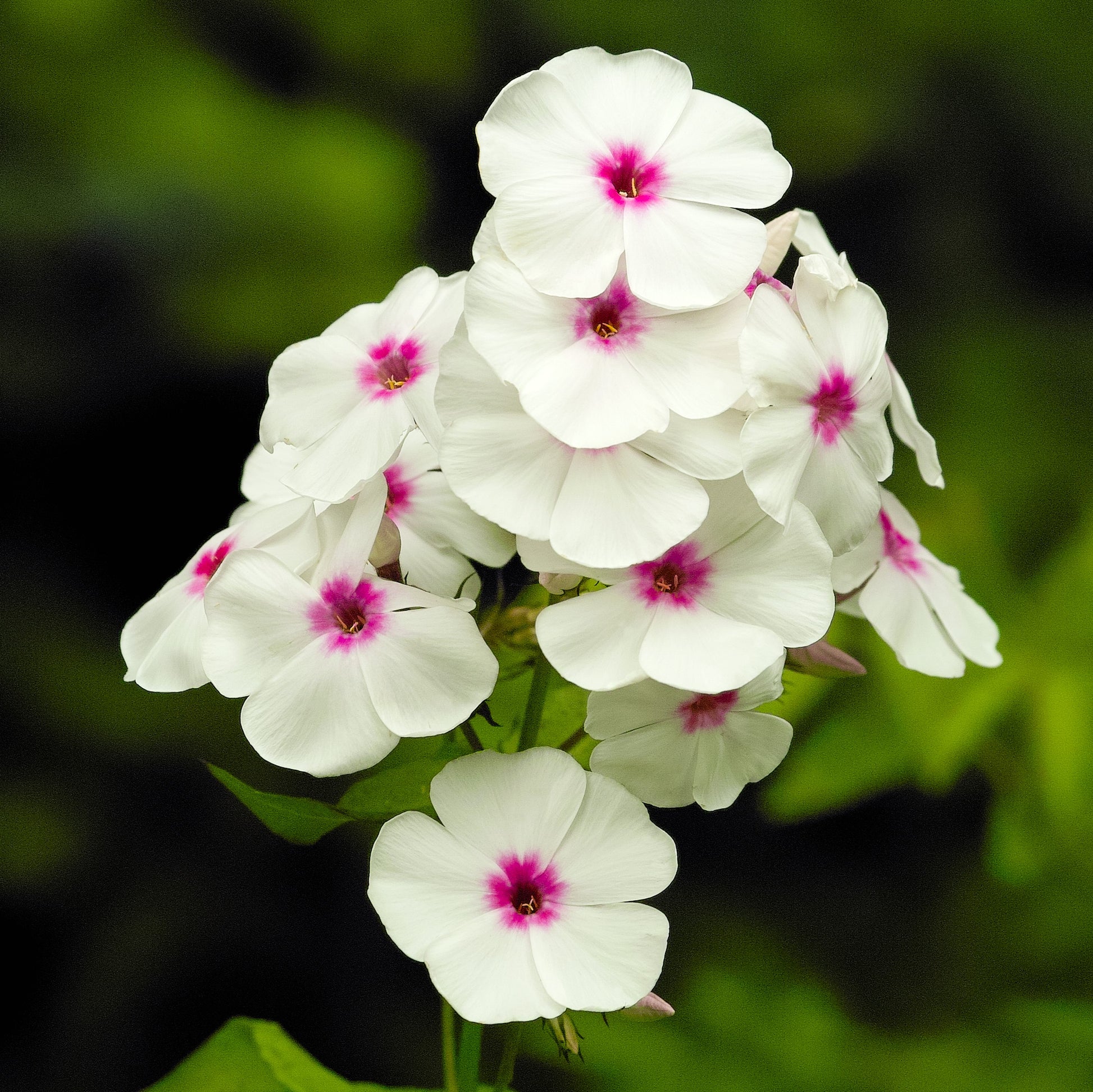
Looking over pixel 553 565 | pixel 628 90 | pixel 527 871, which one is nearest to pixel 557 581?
pixel 553 565

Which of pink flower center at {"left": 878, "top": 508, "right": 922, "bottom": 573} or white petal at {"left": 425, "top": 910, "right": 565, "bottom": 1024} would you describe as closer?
white petal at {"left": 425, "top": 910, "right": 565, "bottom": 1024}

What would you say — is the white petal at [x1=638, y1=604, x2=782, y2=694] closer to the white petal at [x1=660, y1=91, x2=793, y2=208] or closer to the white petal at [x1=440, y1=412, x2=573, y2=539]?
the white petal at [x1=440, y1=412, x2=573, y2=539]

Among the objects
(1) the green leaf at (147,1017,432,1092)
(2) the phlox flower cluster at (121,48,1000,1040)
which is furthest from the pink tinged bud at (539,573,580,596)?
(1) the green leaf at (147,1017,432,1092)

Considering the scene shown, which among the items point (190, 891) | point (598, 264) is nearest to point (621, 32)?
point (598, 264)

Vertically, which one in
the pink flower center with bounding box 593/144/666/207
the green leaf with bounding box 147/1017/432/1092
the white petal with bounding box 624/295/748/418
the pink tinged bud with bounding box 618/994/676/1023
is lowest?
the green leaf with bounding box 147/1017/432/1092

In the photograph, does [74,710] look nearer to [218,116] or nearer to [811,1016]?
[218,116]

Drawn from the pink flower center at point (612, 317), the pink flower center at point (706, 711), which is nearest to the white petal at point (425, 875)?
the pink flower center at point (706, 711)
